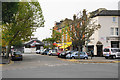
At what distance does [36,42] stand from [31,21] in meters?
63.7

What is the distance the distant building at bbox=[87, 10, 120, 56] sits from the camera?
47.9 m

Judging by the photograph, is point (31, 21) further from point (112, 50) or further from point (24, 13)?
point (112, 50)

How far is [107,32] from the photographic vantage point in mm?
48281

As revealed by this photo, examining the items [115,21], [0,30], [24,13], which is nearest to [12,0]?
[24,13]

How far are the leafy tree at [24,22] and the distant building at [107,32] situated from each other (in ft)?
51.1

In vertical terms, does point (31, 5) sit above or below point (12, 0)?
above

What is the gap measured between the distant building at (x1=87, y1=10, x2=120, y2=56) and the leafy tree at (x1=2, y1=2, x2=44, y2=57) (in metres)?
15.6

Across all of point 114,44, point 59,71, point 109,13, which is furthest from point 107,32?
point 59,71

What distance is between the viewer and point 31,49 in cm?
9450

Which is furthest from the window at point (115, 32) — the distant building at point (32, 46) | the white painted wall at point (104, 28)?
the distant building at point (32, 46)

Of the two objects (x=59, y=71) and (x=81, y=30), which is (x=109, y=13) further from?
(x=59, y=71)

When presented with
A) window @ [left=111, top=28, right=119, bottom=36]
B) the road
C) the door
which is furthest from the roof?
the road

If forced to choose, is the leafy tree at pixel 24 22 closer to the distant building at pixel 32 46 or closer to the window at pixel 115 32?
the window at pixel 115 32

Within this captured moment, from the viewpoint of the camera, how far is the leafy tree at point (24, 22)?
35531 mm
